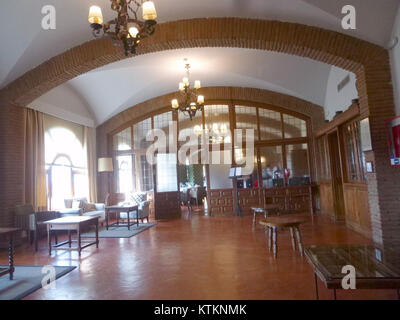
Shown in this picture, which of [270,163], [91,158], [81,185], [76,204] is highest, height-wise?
[91,158]

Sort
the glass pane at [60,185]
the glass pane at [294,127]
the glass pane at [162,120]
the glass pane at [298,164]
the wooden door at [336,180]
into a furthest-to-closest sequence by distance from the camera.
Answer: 1. the glass pane at [162,120]
2. the glass pane at [294,127]
3. the glass pane at [298,164]
4. the glass pane at [60,185]
5. the wooden door at [336,180]

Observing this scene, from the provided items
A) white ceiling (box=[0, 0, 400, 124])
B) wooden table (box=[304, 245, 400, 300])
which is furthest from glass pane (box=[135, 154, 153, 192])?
wooden table (box=[304, 245, 400, 300])

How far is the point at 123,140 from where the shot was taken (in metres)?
10.4

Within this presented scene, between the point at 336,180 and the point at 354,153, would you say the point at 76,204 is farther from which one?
the point at 354,153

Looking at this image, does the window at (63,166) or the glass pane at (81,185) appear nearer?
the window at (63,166)

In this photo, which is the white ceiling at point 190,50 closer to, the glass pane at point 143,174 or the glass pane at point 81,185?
the glass pane at point 143,174

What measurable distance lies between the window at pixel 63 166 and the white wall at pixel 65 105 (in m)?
0.39

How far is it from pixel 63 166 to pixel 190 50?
5039 millimetres

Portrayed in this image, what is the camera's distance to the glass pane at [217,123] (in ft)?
31.6

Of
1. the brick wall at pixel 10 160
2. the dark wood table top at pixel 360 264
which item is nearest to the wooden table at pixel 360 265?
the dark wood table top at pixel 360 264

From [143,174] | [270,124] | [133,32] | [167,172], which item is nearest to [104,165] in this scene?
[143,174]

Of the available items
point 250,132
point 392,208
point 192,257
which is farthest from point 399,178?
point 250,132

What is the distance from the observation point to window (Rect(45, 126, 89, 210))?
7.74m

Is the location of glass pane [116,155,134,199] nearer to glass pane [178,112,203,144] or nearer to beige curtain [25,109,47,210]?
glass pane [178,112,203,144]
